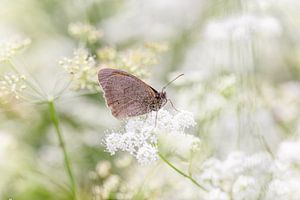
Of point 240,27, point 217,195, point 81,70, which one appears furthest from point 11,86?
point 240,27

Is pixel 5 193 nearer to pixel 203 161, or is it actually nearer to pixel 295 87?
pixel 203 161

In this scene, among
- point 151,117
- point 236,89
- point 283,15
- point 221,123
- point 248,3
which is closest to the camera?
point 151,117

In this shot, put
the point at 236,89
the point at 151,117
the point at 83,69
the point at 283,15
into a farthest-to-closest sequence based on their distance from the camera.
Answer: the point at 283,15, the point at 236,89, the point at 83,69, the point at 151,117

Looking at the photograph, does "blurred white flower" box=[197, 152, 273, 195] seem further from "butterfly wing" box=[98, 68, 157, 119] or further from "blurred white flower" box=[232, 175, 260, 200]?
"butterfly wing" box=[98, 68, 157, 119]

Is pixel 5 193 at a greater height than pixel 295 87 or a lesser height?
lesser

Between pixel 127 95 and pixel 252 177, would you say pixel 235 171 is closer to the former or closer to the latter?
pixel 252 177

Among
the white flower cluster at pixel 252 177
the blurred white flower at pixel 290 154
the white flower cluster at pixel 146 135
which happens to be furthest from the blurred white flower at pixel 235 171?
the white flower cluster at pixel 146 135

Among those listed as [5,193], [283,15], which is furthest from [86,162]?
[283,15]
